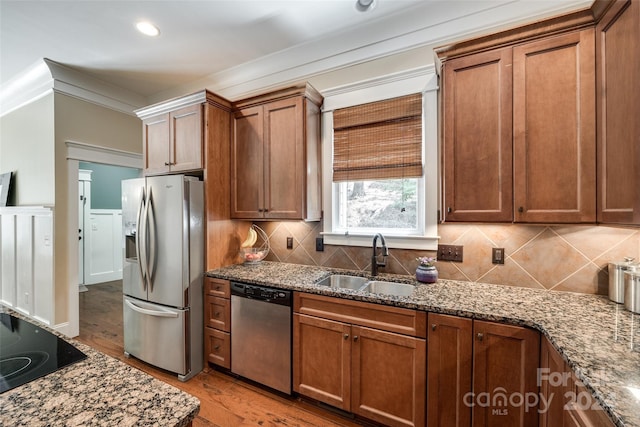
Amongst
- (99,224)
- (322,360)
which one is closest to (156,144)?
(322,360)

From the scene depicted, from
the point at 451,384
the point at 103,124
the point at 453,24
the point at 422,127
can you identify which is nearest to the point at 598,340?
the point at 451,384

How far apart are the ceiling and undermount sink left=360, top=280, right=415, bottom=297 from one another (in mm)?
1905

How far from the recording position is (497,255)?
193 cm

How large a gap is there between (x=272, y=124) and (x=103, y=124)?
97.4 inches

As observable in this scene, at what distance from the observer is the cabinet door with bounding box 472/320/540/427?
1.35 m

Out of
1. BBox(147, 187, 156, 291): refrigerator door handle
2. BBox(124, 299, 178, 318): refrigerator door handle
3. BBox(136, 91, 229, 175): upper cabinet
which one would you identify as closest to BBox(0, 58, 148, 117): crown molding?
BBox(136, 91, 229, 175): upper cabinet

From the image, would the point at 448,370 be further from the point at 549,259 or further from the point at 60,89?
the point at 60,89

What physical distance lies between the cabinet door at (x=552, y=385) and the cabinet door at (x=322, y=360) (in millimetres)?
993

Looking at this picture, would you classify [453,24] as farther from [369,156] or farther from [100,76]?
[100,76]

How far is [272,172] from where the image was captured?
246 centimetres

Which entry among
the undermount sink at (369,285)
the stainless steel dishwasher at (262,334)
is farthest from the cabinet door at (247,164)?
the undermount sink at (369,285)

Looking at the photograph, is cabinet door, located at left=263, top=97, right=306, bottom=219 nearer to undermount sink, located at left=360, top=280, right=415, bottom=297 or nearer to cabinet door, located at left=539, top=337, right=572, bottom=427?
undermount sink, located at left=360, top=280, right=415, bottom=297

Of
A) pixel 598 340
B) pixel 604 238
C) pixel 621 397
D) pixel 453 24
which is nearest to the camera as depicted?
pixel 621 397

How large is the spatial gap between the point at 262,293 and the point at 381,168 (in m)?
1.40
